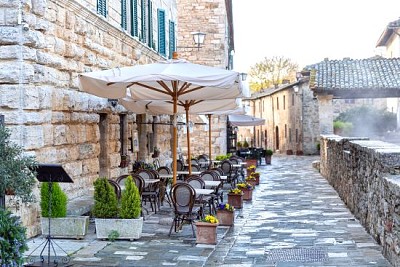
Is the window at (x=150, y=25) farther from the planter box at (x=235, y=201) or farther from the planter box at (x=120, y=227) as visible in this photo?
the planter box at (x=120, y=227)

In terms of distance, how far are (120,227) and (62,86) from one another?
286 cm

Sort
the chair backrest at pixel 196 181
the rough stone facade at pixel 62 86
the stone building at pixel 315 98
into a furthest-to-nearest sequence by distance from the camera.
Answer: the stone building at pixel 315 98 → the chair backrest at pixel 196 181 → the rough stone facade at pixel 62 86

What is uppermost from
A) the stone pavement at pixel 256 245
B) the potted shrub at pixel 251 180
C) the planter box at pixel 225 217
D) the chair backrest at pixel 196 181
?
the chair backrest at pixel 196 181

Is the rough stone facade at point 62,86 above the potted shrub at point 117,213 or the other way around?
above

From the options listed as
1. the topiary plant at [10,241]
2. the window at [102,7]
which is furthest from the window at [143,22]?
the topiary plant at [10,241]

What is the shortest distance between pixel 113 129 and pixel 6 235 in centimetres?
922

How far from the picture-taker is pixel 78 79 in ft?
36.7

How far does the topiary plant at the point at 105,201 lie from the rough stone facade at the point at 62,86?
3.19 feet

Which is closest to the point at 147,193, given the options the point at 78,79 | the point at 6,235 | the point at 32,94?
the point at 78,79

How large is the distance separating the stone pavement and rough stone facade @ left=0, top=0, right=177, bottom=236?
147 centimetres

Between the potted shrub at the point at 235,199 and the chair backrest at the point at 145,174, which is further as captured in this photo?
the potted shrub at the point at 235,199

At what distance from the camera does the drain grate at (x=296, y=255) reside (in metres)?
8.75

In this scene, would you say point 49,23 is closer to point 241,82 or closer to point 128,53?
point 241,82

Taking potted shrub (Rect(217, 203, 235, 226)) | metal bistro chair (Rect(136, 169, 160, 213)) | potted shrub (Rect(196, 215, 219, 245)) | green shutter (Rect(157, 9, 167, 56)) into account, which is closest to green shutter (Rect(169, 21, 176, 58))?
green shutter (Rect(157, 9, 167, 56))
